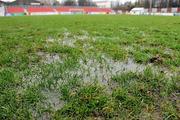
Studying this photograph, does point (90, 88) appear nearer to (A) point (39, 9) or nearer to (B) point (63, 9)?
(A) point (39, 9)

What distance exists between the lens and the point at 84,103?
3166 mm

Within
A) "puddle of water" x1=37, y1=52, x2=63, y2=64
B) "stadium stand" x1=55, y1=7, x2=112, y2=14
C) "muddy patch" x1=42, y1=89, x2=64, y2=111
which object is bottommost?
"muddy patch" x1=42, y1=89, x2=64, y2=111

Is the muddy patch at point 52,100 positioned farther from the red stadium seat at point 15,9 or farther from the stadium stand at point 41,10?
the stadium stand at point 41,10

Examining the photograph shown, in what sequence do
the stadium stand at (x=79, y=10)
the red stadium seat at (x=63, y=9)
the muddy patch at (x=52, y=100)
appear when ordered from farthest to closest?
the stadium stand at (x=79, y=10), the red stadium seat at (x=63, y=9), the muddy patch at (x=52, y=100)

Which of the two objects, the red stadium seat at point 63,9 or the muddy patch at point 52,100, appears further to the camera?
the red stadium seat at point 63,9

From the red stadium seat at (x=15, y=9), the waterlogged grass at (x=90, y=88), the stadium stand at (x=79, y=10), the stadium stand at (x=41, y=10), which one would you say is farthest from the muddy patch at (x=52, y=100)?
the stadium stand at (x=79, y=10)

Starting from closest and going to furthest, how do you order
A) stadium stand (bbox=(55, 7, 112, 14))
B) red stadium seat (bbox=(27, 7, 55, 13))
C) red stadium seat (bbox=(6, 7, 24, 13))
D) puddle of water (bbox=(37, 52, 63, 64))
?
puddle of water (bbox=(37, 52, 63, 64)), red stadium seat (bbox=(6, 7, 24, 13)), red stadium seat (bbox=(27, 7, 55, 13)), stadium stand (bbox=(55, 7, 112, 14))

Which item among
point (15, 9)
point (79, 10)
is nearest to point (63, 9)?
point (79, 10)

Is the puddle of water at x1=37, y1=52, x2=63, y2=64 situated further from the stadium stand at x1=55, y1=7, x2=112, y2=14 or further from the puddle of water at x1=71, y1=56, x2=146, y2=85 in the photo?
the stadium stand at x1=55, y1=7, x2=112, y2=14

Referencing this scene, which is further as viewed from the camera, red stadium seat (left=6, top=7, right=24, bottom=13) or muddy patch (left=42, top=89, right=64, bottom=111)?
red stadium seat (left=6, top=7, right=24, bottom=13)

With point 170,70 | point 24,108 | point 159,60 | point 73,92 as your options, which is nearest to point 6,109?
point 24,108

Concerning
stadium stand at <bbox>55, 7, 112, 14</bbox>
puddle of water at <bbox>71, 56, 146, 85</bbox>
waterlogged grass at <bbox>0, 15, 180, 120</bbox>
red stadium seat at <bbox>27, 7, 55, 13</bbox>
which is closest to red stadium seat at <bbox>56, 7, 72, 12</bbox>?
stadium stand at <bbox>55, 7, 112, 14</bbox>

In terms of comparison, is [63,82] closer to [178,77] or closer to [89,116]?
[89,116]

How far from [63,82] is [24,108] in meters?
1.06
